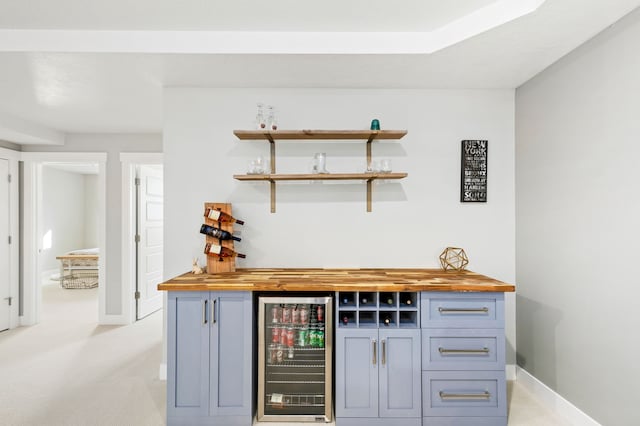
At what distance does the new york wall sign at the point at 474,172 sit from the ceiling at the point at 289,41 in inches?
19.9

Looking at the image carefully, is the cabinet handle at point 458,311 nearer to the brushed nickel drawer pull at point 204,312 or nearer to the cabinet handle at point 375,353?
the cabinet handle at point 375,353

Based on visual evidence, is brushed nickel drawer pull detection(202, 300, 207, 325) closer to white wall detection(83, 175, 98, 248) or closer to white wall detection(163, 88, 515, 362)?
white wall detection(163, 88, 515, 362)

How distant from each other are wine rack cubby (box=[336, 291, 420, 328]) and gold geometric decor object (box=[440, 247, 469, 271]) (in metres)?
0.69

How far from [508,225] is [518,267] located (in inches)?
13.7

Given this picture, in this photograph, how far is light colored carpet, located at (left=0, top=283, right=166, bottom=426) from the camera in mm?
2389

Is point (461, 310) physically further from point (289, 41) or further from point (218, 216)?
point (289, 41)

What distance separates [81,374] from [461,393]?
10.1ft

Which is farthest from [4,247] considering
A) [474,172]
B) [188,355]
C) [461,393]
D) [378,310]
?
[474,172]

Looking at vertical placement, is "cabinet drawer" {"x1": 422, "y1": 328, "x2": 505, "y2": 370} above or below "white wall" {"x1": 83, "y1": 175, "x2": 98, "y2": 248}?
below

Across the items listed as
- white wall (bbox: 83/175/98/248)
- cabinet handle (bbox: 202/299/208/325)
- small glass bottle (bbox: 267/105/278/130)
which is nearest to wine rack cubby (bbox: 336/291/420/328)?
cabinet handle (bbox: 202/299/208/325)

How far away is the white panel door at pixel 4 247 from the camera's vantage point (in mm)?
4113

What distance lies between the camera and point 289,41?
228 cm

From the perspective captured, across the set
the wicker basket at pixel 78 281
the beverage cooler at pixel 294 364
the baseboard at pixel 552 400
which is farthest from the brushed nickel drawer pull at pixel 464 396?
the wicker basket at pixel 78 281

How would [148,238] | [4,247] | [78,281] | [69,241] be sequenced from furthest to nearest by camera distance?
[69,241] < [78,281] < [148,238] < [4,247]
